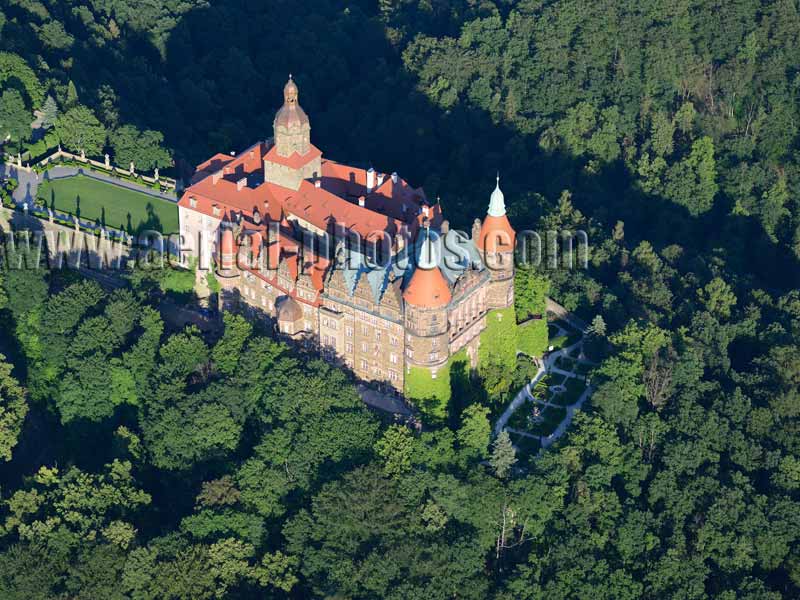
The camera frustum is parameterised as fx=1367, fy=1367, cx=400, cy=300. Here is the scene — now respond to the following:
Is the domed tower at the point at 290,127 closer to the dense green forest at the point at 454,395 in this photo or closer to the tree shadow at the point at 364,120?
the dense green forest at the point at 454,395

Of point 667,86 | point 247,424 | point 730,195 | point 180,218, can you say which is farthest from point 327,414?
point 667,86

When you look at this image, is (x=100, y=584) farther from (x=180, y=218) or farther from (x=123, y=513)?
(x=180, y=218)

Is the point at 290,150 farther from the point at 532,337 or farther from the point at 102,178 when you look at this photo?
the point at 532,337

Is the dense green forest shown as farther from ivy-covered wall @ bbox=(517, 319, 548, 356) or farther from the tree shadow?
ivy-covered wall @ bbox=(517, 319, 548, 356)

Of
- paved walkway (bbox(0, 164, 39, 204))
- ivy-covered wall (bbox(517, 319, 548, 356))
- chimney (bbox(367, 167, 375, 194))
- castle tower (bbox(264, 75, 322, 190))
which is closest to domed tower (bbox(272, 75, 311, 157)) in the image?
castle tower (bbox(264, 75, 322, 190))

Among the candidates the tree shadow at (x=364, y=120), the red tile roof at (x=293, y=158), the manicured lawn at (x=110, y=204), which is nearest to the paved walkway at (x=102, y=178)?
the manicured lawn at (x=110, y=204)

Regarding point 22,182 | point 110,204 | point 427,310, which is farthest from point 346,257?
point 22,182
